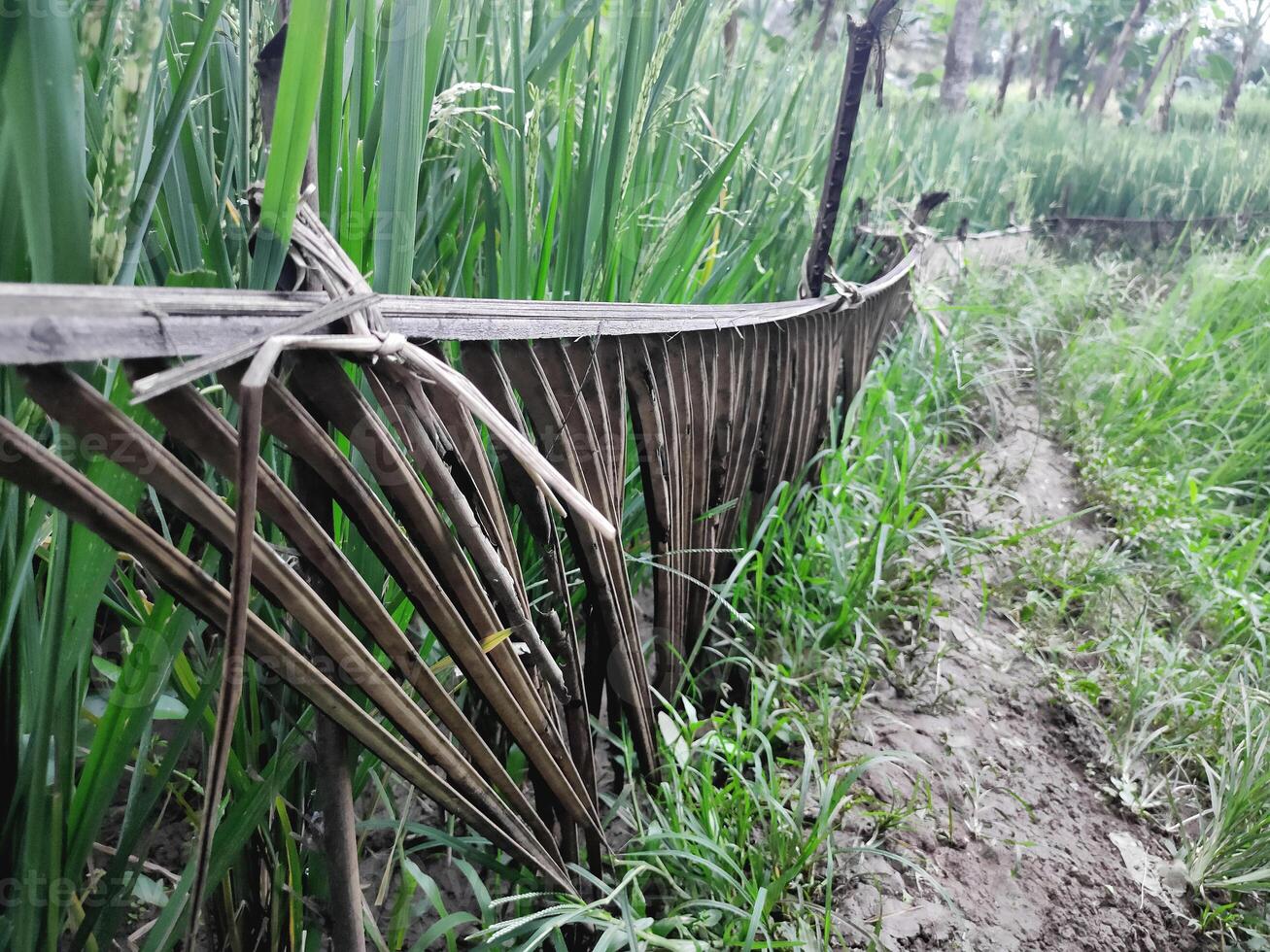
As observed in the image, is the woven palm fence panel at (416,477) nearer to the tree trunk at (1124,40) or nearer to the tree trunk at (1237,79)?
the tree trunk at (1124,40)

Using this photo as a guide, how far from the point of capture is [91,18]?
0.96ft

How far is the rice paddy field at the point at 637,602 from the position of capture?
1.50 feet

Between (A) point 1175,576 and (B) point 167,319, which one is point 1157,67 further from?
(B) point 167,319

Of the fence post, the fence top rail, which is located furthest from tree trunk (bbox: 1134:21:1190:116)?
the fence top rail

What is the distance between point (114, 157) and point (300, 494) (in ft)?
0.89

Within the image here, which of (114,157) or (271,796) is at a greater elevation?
(114,157)

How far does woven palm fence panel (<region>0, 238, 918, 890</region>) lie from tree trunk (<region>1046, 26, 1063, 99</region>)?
78.2 ft

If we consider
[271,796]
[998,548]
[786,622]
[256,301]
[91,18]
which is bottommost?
[998,548]

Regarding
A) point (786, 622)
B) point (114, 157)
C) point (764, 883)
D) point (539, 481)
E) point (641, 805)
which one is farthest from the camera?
point (786, 622)

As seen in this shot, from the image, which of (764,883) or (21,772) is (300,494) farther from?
(764,883)

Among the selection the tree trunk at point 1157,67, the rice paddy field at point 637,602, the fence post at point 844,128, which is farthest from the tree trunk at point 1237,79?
the fence post at point 844,128

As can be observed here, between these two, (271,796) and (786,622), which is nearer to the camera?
(271,796)

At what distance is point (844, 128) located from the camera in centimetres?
152

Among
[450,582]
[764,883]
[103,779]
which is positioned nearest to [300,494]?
[450,582]
